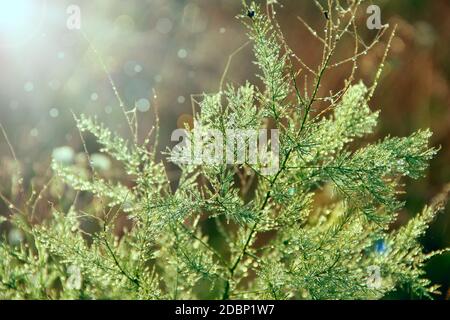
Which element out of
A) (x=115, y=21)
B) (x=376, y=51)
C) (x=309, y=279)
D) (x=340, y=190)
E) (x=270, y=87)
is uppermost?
(x=115, y=21)

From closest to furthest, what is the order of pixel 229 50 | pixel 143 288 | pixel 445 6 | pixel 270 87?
pixel 270 87 < pixel 143 288 < pixel 445 6 < pixel 229 50

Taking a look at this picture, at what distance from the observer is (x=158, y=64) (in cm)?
298

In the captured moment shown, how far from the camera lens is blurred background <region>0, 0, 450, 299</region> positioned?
104 inches

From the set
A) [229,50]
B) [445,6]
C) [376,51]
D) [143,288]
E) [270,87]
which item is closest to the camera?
[270,87]

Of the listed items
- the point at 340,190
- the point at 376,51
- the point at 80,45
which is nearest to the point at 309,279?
the point at 340,190

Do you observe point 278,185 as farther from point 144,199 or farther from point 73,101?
point 73,101

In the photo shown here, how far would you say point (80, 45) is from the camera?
2881 millimetres

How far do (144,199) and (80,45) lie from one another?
6.98ft

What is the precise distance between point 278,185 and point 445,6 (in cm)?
213

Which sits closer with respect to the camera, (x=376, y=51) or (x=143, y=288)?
(x=143, y=288)

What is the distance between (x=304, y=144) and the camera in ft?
2.82

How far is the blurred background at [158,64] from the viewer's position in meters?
2.63
